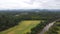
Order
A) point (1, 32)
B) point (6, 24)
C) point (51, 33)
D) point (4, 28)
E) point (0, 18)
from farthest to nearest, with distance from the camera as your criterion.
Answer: point (0, 18), point (6, 24), point (4, 28), point (1, 32), point (51, 33)

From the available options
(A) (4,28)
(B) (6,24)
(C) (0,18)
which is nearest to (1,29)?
(A) (4,28)

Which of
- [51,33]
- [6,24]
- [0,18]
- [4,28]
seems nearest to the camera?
[51,33]

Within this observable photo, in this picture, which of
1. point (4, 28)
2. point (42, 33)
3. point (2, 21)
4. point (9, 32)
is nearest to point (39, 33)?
point (42, 33)

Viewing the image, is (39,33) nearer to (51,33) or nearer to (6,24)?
(51,33)

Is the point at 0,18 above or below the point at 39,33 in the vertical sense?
above

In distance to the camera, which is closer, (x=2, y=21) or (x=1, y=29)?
(x=1, y=29)

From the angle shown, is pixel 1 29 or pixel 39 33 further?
pixel 1 29

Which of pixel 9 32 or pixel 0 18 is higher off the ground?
pixel 0 18

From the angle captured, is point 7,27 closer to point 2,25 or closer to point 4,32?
point 2,25

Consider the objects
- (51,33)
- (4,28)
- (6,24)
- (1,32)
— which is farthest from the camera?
(6,24)
